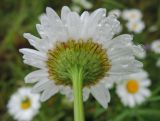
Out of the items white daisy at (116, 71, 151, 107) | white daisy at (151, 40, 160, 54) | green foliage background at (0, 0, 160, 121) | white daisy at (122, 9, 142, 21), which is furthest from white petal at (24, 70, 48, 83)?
white daisy at (122, 9, 142, 21)

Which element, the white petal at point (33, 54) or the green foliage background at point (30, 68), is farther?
the green foliage background at point (30, 68)

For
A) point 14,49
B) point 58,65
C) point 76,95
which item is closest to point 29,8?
point 14,49

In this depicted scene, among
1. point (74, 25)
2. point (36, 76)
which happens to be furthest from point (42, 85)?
point (74, 25)

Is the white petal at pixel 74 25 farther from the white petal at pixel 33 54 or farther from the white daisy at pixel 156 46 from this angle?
the white daisy at pixel 156 46

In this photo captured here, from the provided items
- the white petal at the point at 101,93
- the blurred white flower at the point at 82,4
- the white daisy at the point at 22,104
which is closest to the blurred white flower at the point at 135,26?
the blurred white flower at the point at 82,4

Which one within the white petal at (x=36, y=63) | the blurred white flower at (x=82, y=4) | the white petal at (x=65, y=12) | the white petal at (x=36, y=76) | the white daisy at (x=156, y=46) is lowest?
the white petal at (x=36, y=76)

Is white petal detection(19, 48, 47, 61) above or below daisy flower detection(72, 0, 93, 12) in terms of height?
below

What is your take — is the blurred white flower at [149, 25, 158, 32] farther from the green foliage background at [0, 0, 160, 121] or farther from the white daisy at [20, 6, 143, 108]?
the white daisy at [20, 6, 143, 108]

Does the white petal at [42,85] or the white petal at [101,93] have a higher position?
the white petal at [42,85]
